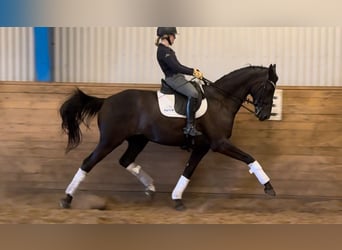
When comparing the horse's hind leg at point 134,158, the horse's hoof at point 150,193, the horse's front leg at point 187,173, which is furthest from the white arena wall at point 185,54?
the horse's hoof at point 150,193

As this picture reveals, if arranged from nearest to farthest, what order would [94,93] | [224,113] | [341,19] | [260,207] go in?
[341,19] → [224,113] → [260,207] → [94,93]

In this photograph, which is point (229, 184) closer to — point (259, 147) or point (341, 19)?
point (259, 147)

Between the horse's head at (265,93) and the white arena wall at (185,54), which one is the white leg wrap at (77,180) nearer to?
the white arena wall at (185,54)

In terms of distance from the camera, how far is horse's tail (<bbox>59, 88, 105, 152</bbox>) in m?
3.93

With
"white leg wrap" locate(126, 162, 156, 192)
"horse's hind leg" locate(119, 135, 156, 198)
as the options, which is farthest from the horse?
"white leg wrap" locate(126, 162, 156, 192)

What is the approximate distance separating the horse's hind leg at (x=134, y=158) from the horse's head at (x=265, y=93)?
0.94 metres

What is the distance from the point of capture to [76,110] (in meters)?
3.93

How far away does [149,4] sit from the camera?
1.01 metres

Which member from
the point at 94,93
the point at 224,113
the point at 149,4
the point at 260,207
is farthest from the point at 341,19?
the point at 94,93

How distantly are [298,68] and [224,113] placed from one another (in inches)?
40.2

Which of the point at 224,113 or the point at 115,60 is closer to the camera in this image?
the point at 224,113

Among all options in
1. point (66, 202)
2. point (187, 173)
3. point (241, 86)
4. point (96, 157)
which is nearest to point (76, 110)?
point (96, 157)

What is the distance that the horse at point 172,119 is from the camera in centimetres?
380

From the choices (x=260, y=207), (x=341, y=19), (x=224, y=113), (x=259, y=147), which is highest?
(x=341, y=19)
